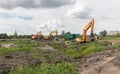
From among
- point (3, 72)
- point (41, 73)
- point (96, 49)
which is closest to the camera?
point (41, 73)

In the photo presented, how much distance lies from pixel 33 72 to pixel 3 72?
2451mm

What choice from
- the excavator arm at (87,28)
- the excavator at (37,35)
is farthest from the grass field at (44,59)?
the excavator at (37,35)

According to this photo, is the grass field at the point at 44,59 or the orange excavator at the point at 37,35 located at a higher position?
the orange excavator at the point at 37,35

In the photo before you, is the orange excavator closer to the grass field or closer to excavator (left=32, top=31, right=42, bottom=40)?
excavator (left=32, top=31, right=42, bottom=40)

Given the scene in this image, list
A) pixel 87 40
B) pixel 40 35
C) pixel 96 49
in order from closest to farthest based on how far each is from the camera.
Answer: pixel 96 49 → pixel 87 40 → pixel 40 35

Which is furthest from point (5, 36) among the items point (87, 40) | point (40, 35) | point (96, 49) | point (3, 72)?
point (3, 72)

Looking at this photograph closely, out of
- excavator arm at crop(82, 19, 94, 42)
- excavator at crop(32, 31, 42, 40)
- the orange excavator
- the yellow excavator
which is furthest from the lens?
the yellow excavator

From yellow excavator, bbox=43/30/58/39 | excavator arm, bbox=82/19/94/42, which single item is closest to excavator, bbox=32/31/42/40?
yellow excavator, bbox=43/30/58/39

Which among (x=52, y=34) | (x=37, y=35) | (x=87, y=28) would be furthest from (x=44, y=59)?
(x=52, y=34)

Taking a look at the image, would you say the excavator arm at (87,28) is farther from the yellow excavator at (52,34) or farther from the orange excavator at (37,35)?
the yellow excavator at (52,34)

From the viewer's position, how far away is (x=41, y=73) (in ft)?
45.8

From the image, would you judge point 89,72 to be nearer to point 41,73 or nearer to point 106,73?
point 106,73

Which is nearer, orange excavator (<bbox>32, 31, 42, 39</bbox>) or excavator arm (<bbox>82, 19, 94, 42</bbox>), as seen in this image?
excavator arm (<bbox>82, 19, 94, 42</bbox>)

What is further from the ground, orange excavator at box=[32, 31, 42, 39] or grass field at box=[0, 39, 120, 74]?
orange excavator at box=[32, 31, 42, 39]
